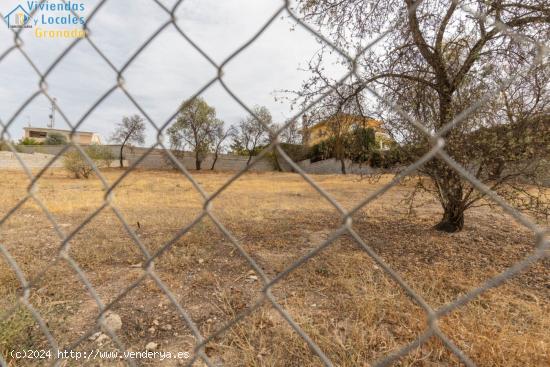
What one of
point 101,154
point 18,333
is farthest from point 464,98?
point 101,154

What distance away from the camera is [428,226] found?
420cm

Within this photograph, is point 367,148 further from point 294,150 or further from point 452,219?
point 452,219

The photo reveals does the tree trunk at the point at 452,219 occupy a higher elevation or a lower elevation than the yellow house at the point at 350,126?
lower

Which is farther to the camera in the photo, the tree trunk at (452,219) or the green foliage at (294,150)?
the tree trunk at (452,219)

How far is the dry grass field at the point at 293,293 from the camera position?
1512 mm

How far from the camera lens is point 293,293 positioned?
7.08 feet

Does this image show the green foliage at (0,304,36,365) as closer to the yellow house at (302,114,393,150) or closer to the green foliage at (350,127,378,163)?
the yellow house at (302,114,393,150)

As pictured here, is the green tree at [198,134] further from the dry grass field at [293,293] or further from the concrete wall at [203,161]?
the dry grass field at [293,293]

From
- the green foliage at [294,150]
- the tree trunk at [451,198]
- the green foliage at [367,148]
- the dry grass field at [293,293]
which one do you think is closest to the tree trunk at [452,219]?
the tree trunk at [451,198]

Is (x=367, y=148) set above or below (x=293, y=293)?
above

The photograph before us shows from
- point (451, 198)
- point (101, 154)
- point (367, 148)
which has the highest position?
point (101, 154)

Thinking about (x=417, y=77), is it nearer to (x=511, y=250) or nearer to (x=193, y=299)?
(x=511, y=250)

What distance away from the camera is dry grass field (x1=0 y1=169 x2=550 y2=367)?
1512 millimetres

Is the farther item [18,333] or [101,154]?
[101,154]
